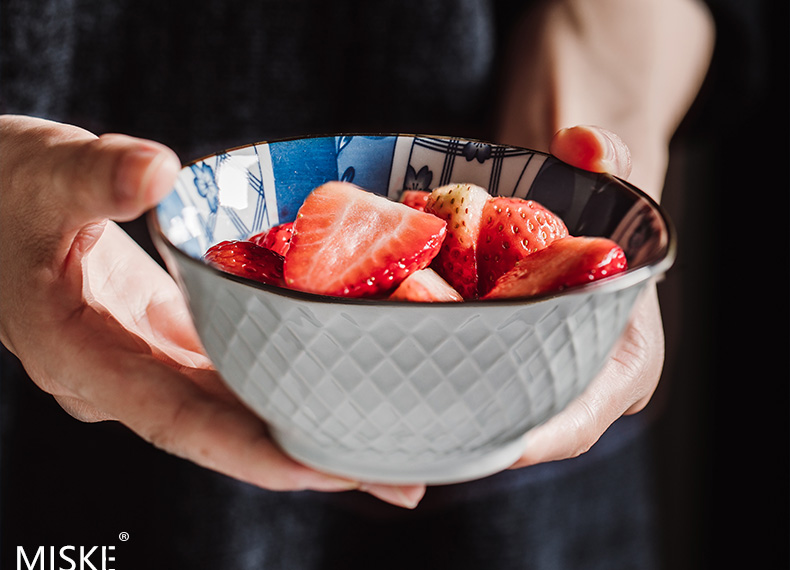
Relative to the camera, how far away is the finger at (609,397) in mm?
445

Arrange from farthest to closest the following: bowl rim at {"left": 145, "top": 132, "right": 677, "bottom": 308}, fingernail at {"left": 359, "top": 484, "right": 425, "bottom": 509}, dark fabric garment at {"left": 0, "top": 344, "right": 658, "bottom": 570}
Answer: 1. dark fabric garment at {"left": 0, "top": 344, "right": 658, "bottom": 570}
2. fingernail at {"left": 359, "top": 484, "right": 425, "bottom": 509}
3. bowl rim at {"left": 145, "top": 132, "right": 677, "bottom": 308}

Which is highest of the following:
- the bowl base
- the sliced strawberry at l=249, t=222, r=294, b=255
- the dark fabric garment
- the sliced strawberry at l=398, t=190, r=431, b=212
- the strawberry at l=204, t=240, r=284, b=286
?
the sliced strawberry at l=398, t=190, r=431, b=212

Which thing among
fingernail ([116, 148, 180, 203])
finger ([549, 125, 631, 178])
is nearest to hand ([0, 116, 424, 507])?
fingernail ([116, 148, 180, 203])

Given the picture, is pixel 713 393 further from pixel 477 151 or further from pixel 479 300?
pixel 479 300

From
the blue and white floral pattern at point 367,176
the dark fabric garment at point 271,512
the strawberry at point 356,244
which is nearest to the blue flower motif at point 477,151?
the blue and white floral pattern at point 367,176

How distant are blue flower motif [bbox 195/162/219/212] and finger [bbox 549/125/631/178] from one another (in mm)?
223

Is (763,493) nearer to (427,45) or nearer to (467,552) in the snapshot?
(467,552)

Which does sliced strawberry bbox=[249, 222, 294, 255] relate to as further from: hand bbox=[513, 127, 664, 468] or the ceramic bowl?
hand bbox=[513, 127, 664, 468]

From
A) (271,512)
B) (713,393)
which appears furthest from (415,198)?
(713,393)

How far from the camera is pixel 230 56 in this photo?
0.69m

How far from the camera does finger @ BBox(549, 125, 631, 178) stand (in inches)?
17.5

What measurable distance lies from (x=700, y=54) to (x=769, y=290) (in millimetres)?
351

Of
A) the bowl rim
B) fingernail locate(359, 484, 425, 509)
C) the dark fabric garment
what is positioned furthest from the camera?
the dark fabric garment

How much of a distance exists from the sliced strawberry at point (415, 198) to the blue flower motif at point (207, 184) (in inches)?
4.9
